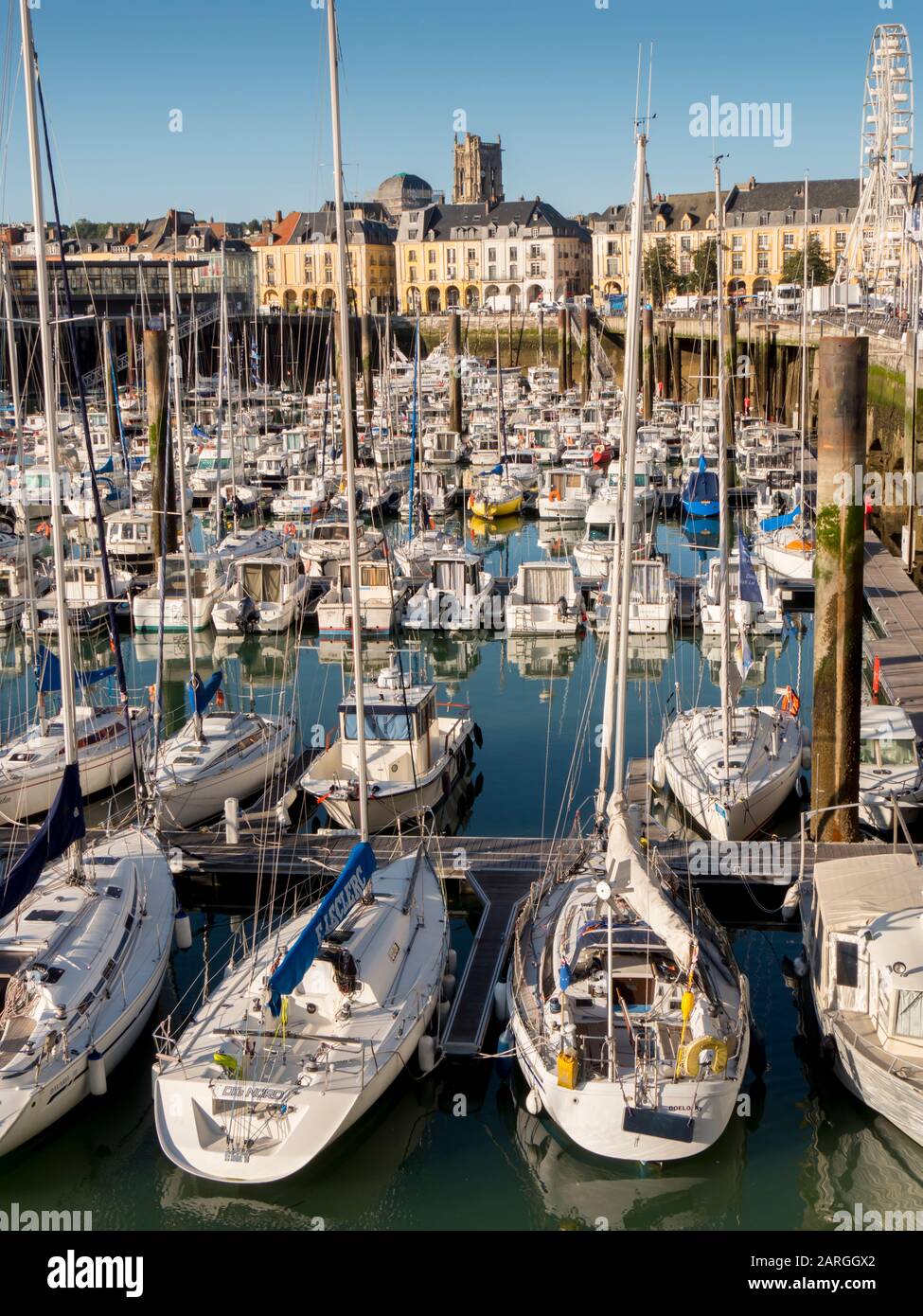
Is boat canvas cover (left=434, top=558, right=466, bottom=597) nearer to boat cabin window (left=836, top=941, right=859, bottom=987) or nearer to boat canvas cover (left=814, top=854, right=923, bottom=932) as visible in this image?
boat canvas cover (left=814, top=854, right=923, bottom=932)

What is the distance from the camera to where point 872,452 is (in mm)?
49281

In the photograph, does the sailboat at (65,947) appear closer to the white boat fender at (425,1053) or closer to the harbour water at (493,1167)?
the harbour water at (493,1167)

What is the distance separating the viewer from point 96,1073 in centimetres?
1346

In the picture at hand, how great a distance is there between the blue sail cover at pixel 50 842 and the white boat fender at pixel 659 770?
353 inches

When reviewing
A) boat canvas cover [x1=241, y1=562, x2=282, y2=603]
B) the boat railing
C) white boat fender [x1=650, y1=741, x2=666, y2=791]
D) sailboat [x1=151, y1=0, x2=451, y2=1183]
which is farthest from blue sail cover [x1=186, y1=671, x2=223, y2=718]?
boat canvas cover [x1=241, y1=562, x2=282, y2=603]

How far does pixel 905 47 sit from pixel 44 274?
64.6 metres

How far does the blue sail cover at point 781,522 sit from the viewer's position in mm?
37188

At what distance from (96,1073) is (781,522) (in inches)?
1106

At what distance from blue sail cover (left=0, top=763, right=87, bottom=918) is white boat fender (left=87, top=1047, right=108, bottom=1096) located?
163 centimetres

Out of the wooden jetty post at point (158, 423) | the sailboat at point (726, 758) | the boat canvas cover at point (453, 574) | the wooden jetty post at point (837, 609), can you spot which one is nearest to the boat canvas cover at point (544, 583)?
the boat canvas cover at point (453, 574)

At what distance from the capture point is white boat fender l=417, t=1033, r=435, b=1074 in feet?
45.7

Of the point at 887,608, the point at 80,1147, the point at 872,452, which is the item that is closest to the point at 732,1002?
the point at 80,1147

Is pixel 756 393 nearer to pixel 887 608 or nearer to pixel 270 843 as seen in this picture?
pixel 887 608

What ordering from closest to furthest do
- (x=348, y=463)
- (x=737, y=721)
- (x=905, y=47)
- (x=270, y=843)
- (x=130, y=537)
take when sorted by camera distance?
1. (x=348, y=463)
2. (x=270, y=843)
3. (x=737, y=721)
4. (x=130, y=537)
5. (x=905, y=47)
